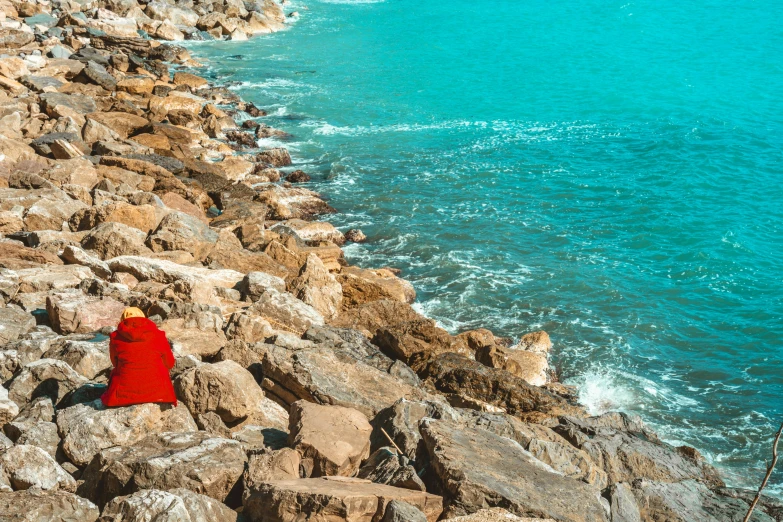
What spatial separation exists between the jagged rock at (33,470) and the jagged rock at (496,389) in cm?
734

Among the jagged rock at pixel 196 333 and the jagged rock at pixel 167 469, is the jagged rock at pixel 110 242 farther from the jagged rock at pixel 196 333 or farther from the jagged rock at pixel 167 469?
the jagged rock at pixel 167 469

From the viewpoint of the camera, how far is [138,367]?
872 centimetres

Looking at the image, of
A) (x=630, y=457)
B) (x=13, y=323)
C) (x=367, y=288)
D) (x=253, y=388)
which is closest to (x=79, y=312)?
(x=13, y=323)

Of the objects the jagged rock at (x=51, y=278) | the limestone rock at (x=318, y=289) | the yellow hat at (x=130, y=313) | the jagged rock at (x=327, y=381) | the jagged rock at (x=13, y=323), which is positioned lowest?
the limestone rock at (x=318, y=289)

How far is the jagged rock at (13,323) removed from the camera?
35.9 ft

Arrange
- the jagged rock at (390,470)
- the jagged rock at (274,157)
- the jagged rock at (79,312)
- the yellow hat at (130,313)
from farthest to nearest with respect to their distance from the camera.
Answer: the jagged rock at (274,157) → the jagged rock at (79,312) → the yellow hat at (130,313) → the jagged rock at (390,470)

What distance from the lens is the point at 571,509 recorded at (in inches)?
314

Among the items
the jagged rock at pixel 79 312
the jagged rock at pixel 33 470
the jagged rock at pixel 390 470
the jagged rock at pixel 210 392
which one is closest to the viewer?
the jagged rock at pixel 33 470

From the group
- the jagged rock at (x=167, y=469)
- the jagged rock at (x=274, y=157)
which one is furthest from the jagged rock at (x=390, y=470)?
the jagged rock at (x=274, y=157)

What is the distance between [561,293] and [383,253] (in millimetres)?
5590

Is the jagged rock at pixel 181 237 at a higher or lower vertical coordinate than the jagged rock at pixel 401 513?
lower

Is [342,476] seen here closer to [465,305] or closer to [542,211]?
[465,305]

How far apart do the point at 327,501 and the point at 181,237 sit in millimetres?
10816

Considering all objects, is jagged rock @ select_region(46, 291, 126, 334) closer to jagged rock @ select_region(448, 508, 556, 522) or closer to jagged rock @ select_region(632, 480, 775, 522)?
jagged rock @ select_region(448, 508, 556, 522)
